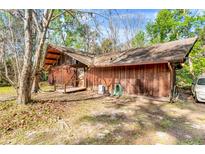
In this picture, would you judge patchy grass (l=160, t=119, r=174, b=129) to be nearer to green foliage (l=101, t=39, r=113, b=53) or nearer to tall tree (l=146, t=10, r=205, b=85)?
tall tree (l=146, t=10, r=205, b=85)

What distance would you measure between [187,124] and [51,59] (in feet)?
52.4

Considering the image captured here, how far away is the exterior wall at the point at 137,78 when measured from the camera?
1048 cm

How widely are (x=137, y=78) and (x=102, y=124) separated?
19.8ft

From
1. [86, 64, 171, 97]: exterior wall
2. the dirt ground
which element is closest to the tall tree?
[86, 64, 171, 97]: exterior wall

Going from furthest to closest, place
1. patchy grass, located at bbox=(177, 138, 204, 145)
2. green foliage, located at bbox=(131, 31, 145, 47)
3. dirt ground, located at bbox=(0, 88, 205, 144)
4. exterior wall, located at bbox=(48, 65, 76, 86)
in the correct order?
green foliage, located at bbox=(131, 31, 145, 47) → exterior wall, located at bbox=(48, 65, 76, 86) → dirt ground, located at bbox=(0, 88, 205, 144) → patchy grass, located at bbox=(177, 138, 204, 145)

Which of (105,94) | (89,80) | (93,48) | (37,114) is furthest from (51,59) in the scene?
(37,114)

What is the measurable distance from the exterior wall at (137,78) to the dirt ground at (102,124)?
1718mm

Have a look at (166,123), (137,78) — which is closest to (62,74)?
(137,78)

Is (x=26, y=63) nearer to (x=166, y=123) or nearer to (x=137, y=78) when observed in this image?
(x=166, y=123)

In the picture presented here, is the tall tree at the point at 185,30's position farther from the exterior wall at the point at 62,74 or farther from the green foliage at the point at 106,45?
the exterior wall at the point at 62,74

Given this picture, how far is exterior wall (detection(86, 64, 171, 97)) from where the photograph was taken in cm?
1048

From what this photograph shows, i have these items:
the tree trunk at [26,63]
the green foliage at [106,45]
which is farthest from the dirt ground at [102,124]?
the green foliage at [106,45]

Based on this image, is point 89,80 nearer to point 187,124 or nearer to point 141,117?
point 141,117

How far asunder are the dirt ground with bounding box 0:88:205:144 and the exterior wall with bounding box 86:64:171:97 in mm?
1718
